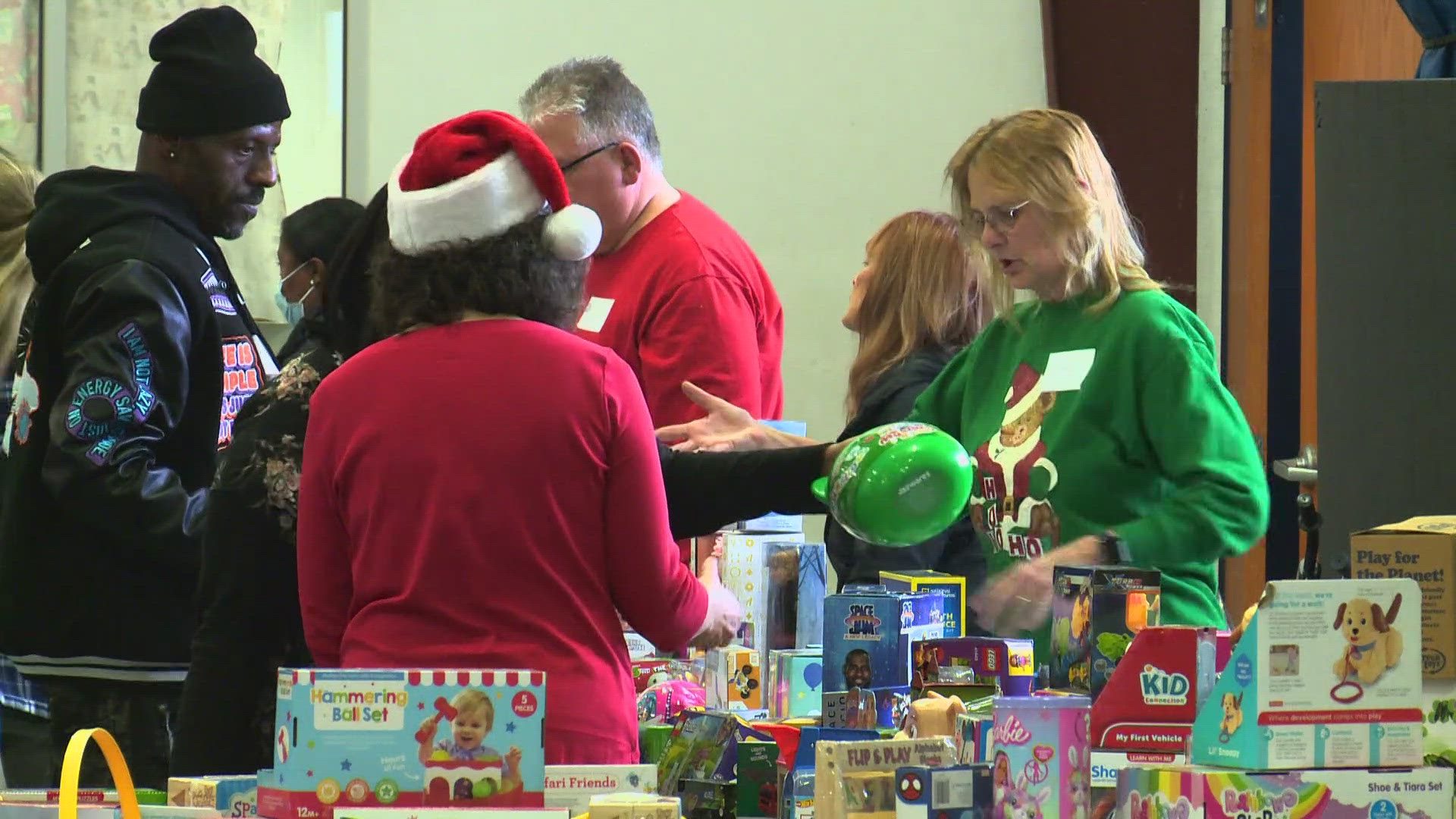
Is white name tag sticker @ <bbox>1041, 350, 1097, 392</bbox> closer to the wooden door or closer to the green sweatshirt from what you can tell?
the green sweatshirt

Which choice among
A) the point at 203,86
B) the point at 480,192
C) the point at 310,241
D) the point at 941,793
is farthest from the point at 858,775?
the point at 310,241

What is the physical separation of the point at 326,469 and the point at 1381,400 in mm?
1397

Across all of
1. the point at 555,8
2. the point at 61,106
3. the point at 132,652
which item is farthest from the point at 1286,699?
the point at 61,106

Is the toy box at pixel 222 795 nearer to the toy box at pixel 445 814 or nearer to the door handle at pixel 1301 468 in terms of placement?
the toy box at pixel 445 814

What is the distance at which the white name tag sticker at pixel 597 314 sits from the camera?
311cm

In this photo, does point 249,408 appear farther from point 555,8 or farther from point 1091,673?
point 555,8

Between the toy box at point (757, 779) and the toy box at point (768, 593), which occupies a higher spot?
the toy box at point (768, 593)

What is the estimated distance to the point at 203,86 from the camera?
8.65 feet

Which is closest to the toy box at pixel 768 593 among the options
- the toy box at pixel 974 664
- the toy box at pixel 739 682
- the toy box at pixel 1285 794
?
the toy box at pixel 739 682

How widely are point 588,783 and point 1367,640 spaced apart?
26.3 inches

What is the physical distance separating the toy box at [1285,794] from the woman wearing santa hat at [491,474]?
574mm

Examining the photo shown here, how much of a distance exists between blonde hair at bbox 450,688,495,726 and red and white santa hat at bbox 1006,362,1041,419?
43.4 inches

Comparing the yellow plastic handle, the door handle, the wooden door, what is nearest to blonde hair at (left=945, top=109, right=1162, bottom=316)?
the yellow plastic handle

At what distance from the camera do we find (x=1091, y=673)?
5.09ft
